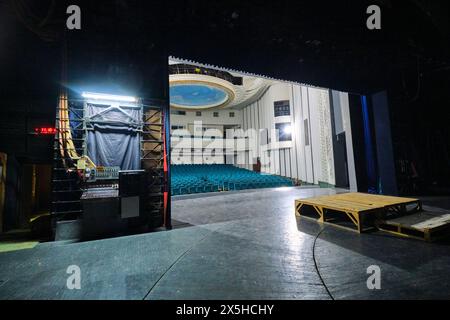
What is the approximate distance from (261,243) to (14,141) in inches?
260

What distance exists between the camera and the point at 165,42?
468 cm

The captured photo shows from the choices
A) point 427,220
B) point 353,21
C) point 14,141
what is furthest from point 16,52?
point 427,220

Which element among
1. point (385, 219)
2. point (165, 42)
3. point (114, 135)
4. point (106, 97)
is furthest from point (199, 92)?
point (385, 219)

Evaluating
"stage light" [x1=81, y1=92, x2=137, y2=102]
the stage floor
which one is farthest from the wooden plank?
"stage light" [x1=81, y1=92, x2=137, y2=102]

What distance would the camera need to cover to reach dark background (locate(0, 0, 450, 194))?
4238 millimetres

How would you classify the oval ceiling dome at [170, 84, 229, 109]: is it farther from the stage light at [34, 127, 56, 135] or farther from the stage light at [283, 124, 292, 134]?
the stage light at [34, 127, 56, 135]

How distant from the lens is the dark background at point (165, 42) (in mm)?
4238

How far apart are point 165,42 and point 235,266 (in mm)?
5130

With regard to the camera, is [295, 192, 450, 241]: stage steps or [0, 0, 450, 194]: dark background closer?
[295, 192, 450, 241]: stage steps

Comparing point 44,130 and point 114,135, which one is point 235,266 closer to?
point 114,135

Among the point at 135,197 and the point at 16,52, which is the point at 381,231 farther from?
the point at 16,52

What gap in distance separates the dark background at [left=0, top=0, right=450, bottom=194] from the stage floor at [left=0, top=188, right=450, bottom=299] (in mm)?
3539
